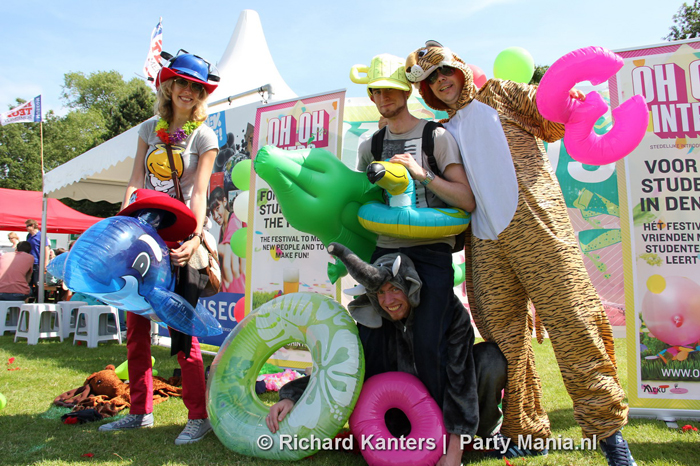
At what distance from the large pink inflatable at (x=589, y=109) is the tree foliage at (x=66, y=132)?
29.3 meters

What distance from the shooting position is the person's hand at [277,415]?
7.06 ft

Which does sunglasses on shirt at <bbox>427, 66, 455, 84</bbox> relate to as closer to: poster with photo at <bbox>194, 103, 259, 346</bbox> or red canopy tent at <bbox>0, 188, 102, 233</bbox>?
poster with photo at <bbox>194, 103, 259, 346</bbox>

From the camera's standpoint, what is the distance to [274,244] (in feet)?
14.6

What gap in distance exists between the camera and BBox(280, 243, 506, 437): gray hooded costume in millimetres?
1991

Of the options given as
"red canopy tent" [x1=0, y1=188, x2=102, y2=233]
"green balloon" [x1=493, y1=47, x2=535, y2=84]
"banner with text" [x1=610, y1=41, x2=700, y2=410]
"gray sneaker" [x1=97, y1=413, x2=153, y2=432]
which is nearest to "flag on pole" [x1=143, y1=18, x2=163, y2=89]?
"red canopy tent" [x1=0, y1=188, x2=102, y2=233]

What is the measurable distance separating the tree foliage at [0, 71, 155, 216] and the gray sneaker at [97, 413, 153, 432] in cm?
2831

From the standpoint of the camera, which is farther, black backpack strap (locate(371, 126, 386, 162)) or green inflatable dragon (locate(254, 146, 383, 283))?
black backpack strap (locate(371, 126, 386, 162))

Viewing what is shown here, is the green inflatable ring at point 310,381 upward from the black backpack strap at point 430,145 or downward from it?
downward

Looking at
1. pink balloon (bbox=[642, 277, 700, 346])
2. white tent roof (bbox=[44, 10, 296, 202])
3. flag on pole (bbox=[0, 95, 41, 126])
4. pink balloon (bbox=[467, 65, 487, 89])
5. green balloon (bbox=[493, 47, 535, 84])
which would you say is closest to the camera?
pink balloon (bbox=[642, 277, 700, 346])

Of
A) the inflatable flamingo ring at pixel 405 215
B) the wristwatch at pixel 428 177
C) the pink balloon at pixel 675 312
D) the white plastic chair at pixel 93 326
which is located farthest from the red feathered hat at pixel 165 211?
the white plastic chair at pixel 93 326

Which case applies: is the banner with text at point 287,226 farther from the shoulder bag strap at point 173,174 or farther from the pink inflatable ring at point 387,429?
the pink inflatable ring at point 387,429

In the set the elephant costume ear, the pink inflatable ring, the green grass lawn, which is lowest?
the green grass lawn

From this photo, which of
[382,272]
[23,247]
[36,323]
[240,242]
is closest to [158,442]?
[382,272]

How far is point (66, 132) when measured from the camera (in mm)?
35438
